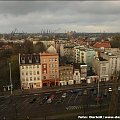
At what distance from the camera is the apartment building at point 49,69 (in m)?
36.8

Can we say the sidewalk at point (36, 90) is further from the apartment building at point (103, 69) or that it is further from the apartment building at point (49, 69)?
the apartment building at point (103, 69)

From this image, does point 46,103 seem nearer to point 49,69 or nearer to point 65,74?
point 49,69

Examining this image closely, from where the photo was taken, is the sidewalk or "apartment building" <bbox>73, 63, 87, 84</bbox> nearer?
the sidewalk

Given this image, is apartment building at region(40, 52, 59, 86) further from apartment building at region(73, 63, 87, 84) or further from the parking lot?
the parking lot

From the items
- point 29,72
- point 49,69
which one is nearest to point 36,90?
point 29,72

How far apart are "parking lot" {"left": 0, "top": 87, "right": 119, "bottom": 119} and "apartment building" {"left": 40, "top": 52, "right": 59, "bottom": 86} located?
403 cm

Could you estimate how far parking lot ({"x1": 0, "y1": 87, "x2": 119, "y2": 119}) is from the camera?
2444 cm

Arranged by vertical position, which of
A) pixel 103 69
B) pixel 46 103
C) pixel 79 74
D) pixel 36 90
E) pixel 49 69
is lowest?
pixel 46 103

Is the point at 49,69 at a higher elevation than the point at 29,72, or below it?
higher

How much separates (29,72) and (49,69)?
332cm

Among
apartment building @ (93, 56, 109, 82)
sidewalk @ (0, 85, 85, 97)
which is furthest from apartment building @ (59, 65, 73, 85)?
apartment building @ (93, 56, 109, 82)

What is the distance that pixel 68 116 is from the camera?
2320 centimetres

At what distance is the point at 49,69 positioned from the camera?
1460 inches

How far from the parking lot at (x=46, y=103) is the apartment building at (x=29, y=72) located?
375cm
